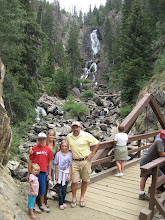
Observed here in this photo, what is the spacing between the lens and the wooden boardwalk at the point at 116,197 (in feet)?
11.6

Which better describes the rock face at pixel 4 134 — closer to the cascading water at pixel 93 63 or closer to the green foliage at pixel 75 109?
the green foliage at pixel 75 109

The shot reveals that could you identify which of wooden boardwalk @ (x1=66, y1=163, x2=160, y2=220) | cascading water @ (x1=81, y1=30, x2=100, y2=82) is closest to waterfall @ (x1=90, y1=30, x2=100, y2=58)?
cascading water @ (x1=81, y1=30, x2=100, y2=82)

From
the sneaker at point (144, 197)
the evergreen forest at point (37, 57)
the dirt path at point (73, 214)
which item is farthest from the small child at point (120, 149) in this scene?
the evergreen forest at point (37, 57)

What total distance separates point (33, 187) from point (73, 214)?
2.76 ft

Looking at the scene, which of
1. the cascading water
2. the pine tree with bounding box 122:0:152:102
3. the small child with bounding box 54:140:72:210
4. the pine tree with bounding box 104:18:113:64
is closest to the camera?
the small child with bounding box 54:140:72:210

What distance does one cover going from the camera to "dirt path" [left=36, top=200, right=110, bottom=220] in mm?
3257

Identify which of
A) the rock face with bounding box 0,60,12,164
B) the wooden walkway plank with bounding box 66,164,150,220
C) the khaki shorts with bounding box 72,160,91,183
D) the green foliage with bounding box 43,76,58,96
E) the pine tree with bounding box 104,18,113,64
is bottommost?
the wooden walkway plank with bounding box 66,164,150,220

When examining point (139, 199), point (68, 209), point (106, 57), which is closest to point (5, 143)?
point (68, 209)

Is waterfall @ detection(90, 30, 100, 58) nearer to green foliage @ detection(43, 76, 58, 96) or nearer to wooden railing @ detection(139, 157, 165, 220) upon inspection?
green foliage @ detection(43, 76, 58, 96)

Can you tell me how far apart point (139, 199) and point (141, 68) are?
59.2 feet

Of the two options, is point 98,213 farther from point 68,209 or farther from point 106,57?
point 106,57

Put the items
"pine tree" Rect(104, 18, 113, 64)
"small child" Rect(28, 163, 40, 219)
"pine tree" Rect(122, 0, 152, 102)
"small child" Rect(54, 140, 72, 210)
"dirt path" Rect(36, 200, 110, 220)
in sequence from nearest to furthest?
"small child" Rect(28, 163, 40, 219) < "dirt path" Rect(36, 200, 110, 220) < "small child" Rect(54, 140, 72, 210) < "pine tree" Rect(122, 0, 152, 102) < "pine tree" Rect(104, 18, 113, 64)

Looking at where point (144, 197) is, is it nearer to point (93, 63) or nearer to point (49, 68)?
point (49, 68)

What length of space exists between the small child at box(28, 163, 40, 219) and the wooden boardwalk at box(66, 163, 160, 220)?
3.12 feet
